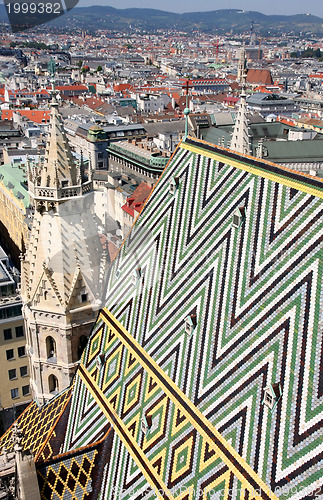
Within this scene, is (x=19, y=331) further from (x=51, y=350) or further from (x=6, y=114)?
(x=6, y=114)

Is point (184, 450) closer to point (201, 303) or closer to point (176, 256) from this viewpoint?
point (201, 303)

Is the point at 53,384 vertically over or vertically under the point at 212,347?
under

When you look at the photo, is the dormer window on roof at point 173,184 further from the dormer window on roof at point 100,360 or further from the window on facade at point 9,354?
the window on facade at point 9,354

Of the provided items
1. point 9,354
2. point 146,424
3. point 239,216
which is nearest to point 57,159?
point 239,216

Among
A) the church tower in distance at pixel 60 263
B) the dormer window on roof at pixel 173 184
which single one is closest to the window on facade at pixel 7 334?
the church tower in distance at pixel 60 263

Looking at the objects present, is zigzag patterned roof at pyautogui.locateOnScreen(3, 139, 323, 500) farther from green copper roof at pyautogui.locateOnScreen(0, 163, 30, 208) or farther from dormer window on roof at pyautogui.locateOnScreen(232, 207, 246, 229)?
green copper roof at pyautogui.locateOnScreen(0, 163, 30, 208)

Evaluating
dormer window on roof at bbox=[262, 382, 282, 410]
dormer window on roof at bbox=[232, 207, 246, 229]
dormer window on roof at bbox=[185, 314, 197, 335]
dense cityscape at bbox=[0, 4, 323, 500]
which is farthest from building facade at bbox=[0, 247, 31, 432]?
dormer window on roof at bbox=[262, 382, 282, 410]

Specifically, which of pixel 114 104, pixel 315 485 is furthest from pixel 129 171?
pixel 315 485
